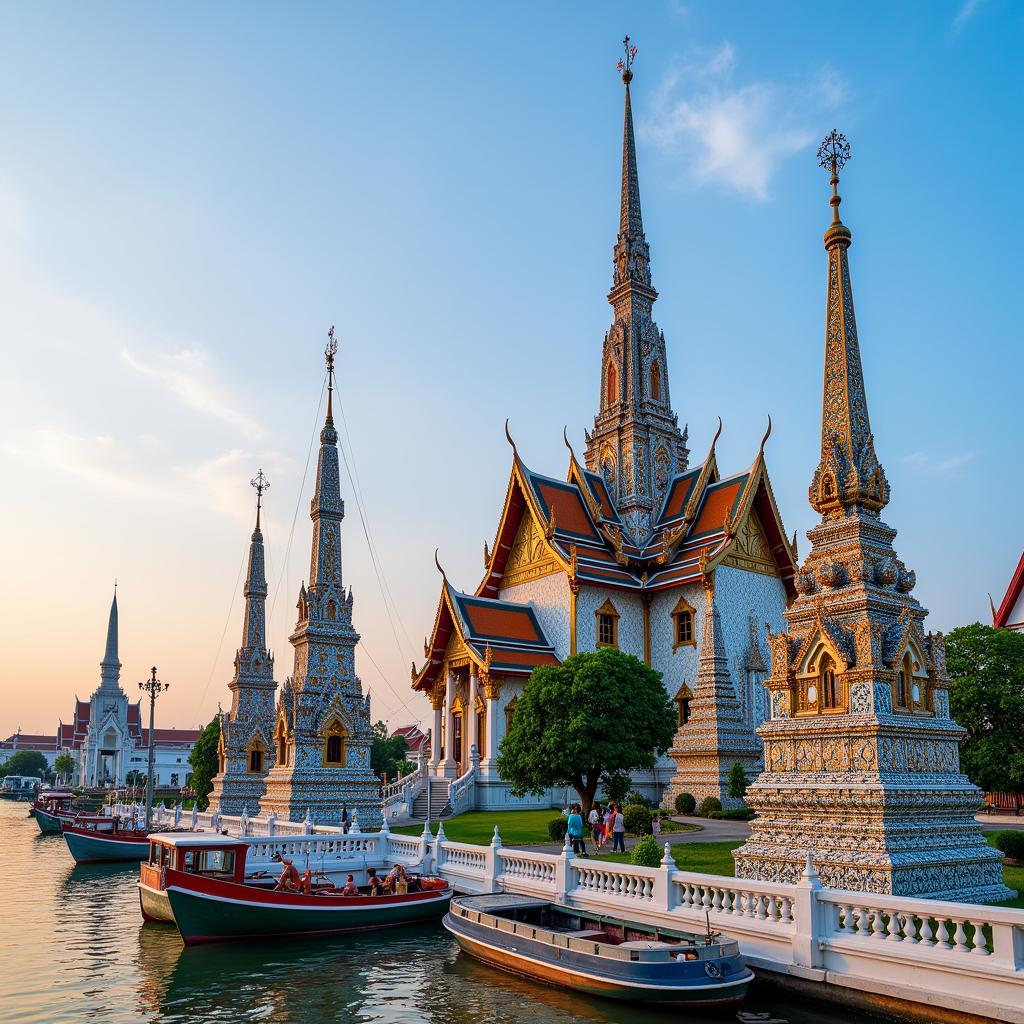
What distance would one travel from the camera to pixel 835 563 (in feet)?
44.2

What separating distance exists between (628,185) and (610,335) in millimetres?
7737

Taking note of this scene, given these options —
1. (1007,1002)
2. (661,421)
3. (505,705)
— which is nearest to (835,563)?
(1007,1002)

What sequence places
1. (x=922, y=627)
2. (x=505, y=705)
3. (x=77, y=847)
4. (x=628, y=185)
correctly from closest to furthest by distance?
(x=922, y=627), (x=77, y=847), (x=505, y=705), (x=628, y=185)

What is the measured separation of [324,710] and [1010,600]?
25056mm

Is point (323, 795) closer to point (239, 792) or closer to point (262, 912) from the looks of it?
point (239, 792)

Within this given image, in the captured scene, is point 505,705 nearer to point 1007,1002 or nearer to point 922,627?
point 922,627

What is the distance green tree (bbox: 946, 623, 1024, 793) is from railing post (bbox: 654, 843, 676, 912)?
48.2 ft

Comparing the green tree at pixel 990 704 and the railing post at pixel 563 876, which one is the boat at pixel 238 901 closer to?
the railing post at pixel 563 876

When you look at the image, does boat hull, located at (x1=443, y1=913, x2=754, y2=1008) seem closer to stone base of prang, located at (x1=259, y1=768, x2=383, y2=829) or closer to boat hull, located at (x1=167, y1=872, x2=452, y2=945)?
boat hull, located at (x1=167, y1=872, x2=452, y2=945)

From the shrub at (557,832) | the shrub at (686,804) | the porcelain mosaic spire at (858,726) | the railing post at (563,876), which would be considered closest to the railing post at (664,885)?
the porcelain mosaic spire at (858,726)

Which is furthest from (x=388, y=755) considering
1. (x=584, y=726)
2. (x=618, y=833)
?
(x=618, y=833)

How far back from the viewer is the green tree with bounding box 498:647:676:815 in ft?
71.7

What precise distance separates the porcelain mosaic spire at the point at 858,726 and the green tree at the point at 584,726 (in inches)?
354

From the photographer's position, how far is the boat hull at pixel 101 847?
27125 mm
